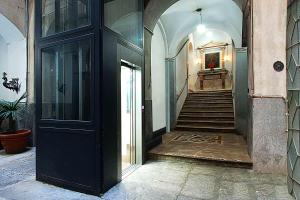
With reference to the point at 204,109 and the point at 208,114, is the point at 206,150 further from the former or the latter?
the point at 204,109

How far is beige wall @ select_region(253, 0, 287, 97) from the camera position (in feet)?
11.9

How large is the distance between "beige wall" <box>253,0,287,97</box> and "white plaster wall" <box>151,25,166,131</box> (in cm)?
283

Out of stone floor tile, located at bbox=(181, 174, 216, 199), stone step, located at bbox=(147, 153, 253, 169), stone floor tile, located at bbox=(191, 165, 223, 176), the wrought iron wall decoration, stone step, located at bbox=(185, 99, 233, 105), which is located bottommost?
stone floor tile, located at bbox=(181, 174, 216, 199)

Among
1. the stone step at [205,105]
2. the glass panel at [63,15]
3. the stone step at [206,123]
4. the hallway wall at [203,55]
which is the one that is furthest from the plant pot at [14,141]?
the hallway wall at [203,55]

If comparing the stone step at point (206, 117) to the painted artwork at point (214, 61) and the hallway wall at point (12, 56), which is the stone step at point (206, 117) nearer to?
the hallway wall at point (12, 56)

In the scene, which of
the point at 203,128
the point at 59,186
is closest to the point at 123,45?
the point at 59,186

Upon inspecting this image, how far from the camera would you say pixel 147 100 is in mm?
4824

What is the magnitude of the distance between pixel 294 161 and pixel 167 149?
102 inches

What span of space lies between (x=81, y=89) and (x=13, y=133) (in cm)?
350

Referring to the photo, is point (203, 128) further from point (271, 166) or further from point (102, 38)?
point (102, 38)

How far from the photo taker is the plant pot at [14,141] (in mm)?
5152

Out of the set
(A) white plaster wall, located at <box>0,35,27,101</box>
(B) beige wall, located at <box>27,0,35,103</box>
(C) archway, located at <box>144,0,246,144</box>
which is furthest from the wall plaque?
(A) white plaster wall, located at <box>0,35,27,101</box>

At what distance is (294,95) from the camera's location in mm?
2904

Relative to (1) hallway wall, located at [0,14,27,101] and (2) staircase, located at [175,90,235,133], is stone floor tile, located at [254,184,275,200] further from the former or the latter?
(1) hallway wall, located at [0,14,27,101]
